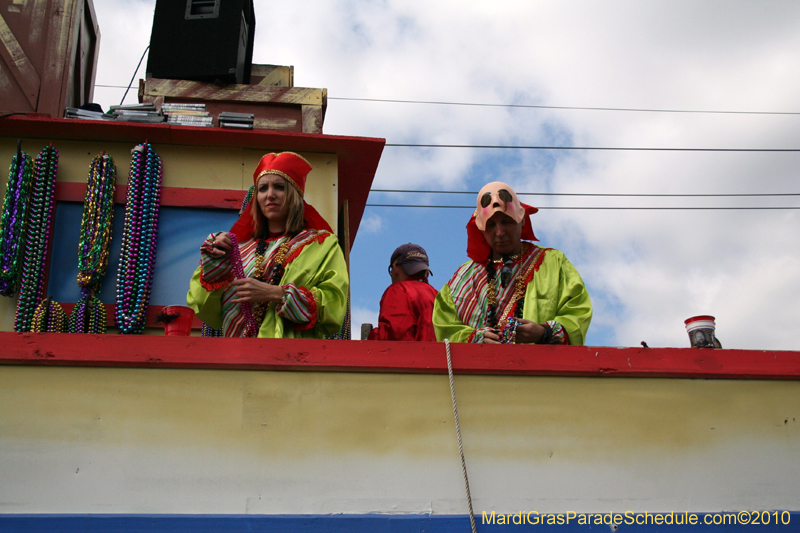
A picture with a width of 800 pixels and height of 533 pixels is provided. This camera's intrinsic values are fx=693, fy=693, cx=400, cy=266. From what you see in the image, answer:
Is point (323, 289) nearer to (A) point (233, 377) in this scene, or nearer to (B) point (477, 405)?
(A) point (233, 377)

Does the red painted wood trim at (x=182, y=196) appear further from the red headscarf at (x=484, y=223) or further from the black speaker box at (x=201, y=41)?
the red headscarf at (x=484, y=223)

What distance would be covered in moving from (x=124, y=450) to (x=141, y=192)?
287 centimetres

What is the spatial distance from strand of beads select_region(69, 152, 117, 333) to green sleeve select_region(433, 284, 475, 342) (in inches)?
97.6

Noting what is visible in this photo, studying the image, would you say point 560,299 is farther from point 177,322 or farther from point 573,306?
point 177,322

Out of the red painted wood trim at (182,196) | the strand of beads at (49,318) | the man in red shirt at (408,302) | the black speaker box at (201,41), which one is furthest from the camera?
the black speaker box at (201,41)

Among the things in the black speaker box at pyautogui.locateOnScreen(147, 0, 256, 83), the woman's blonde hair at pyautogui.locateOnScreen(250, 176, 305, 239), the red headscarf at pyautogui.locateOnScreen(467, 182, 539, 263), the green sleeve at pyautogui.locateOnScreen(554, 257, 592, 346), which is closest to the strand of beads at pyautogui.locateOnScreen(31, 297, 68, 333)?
the woman's blonde hair at pyautogui.locateOnScreen(250, 176, 305, 239)

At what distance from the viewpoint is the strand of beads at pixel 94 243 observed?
15.9 feet

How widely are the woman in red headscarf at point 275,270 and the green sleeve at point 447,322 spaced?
0.56m

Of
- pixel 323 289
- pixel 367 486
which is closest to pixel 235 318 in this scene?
pixel 323 289

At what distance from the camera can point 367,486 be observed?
2754mm

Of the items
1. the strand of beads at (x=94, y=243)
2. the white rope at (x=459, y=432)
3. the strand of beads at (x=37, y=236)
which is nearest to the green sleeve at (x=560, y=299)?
the white rope at (x=459, y=432)

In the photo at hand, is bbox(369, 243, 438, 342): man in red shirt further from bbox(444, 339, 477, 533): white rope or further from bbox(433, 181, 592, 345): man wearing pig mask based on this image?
bbox(444, 339, 477, 533): white rope

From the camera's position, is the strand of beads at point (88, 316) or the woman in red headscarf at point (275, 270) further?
the strand of beads at point (88, 316)

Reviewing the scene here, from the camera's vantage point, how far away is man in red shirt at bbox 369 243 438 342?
5.34 m
